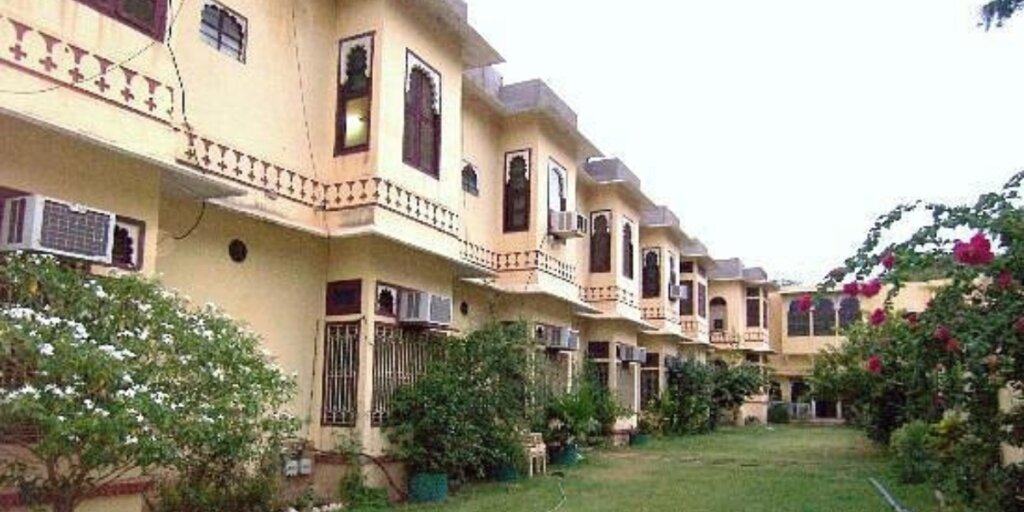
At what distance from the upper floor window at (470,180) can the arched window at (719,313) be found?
2166cm

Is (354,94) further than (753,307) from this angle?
No

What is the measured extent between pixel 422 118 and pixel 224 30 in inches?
114

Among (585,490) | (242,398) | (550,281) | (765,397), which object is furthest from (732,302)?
(242,398)

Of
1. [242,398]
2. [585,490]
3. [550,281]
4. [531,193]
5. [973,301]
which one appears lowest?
[585,490]

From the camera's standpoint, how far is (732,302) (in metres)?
34.2

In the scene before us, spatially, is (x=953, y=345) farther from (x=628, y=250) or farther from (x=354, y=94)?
(x=628, y=250)

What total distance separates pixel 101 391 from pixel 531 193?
10835 mm

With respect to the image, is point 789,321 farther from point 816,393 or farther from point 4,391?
point 4,391

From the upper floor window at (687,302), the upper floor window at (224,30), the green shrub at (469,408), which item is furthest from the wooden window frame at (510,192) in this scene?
the upper floor window at (687,302)

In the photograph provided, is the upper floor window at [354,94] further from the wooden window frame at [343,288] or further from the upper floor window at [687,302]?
the upper floor window at [687,302]

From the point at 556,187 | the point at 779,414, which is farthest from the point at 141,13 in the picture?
the point at 779,414

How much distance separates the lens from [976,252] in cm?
557

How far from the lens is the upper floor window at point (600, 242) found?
1962 cm

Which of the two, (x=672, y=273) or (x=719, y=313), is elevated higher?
(x=672, y=273)
